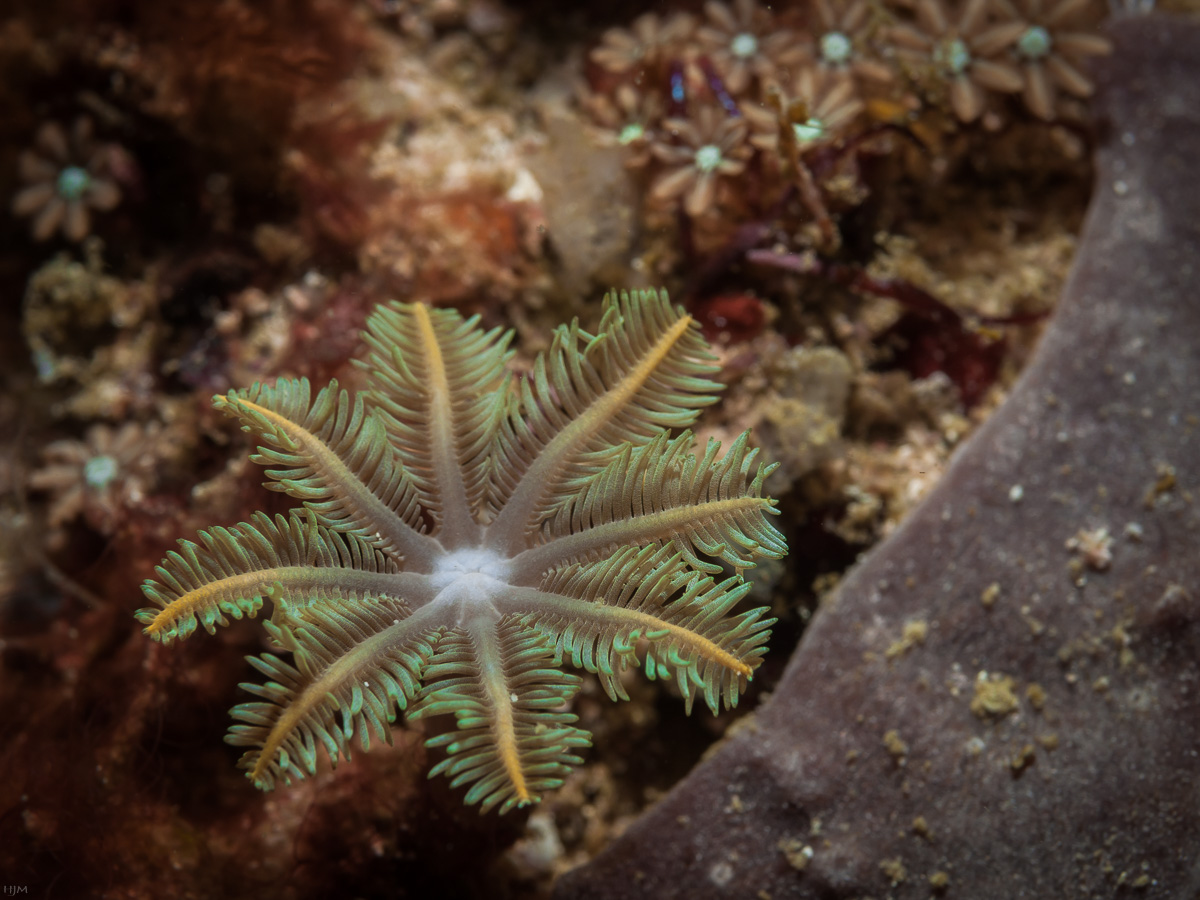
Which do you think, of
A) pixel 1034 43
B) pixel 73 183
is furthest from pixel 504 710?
pixel 73 183

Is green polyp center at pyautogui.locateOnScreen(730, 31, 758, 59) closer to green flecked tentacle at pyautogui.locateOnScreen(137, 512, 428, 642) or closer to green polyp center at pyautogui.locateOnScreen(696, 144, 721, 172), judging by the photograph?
green polyp center at pyautogui.locateOnScreen(696, 144, 721, 172)

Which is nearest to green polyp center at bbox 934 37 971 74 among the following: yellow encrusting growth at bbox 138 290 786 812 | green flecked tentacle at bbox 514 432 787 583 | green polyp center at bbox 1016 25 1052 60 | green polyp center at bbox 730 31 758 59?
green polyp center at bbox 1016 25 1052 60

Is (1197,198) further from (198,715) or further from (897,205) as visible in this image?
(198,715)

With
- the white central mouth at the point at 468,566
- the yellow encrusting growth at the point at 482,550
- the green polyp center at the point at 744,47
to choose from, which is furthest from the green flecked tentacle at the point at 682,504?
the green polyp center at the point at 744,47

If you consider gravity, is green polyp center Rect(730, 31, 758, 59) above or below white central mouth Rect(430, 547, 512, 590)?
above

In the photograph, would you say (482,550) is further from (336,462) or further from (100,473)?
(100,473)

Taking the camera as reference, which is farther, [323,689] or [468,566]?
[468,566]
